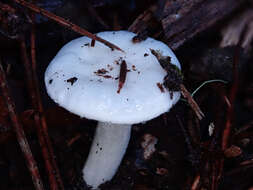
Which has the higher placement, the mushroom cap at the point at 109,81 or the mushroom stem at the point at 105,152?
the mushroom cap at the point at 109,81

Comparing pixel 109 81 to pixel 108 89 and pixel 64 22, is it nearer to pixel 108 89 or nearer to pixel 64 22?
pixel 108 89

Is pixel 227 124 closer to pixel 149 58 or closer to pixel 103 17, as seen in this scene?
pixel 149 58

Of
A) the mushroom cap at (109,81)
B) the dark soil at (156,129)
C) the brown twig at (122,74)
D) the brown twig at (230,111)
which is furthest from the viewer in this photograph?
the dark soil at (156,129)

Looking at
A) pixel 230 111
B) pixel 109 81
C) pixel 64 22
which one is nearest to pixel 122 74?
pixel 109 81

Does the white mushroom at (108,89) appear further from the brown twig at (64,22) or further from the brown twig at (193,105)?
the brown twig at (193,105)

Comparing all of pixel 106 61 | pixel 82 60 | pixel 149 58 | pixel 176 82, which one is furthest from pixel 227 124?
pixel 82 60

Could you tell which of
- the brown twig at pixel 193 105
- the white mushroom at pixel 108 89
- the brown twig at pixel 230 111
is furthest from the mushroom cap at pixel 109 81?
the brown twig at pixel 193 105

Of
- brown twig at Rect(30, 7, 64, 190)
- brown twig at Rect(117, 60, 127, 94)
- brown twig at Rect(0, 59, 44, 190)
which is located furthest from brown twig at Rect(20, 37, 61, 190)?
brown twig at Rect(117, 60, 127, 94)
